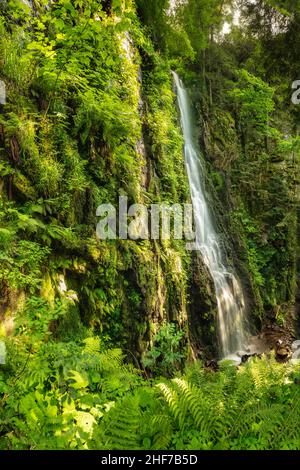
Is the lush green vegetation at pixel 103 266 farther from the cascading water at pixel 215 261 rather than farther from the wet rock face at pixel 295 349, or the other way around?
the wet rock face at pixel 295 349

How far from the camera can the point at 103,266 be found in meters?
5.39

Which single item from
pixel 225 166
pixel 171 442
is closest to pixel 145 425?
pixel 171 442

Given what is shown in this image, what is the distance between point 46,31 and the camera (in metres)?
5.46

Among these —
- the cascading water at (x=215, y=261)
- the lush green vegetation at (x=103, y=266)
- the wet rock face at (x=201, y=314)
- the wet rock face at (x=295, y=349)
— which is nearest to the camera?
the lush green vegetation at (x=103, y=266)

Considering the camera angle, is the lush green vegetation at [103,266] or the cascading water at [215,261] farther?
the cascading water at [215,261]

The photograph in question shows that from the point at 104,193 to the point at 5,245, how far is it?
285 centimetres

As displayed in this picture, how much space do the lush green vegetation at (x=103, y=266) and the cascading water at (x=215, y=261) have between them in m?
1.47

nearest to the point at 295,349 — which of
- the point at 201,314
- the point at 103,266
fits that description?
the point at 201,314

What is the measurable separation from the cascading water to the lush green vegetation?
4.83 feet

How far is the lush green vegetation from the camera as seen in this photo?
102 inches

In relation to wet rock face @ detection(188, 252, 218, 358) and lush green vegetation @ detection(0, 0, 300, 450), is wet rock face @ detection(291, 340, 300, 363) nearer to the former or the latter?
wet rock face @ detection(188, 252, 218, 358)

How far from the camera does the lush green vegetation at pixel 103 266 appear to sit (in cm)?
258

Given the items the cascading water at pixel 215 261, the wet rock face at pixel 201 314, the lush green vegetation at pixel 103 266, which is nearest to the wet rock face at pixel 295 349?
the cascading water at pixel 215 261
